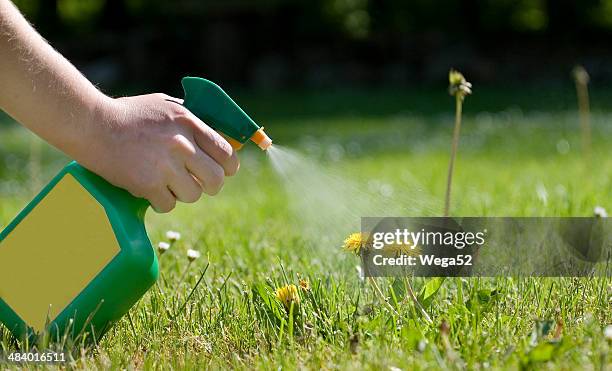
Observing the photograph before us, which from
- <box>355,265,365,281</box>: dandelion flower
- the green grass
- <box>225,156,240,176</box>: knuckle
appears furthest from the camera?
<box>355,265,365,281</box>: dandelion flower

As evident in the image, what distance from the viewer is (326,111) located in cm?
981

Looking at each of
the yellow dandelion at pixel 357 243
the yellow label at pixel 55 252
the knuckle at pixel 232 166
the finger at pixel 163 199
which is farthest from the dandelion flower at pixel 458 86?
the yellow label at pixel 55 252

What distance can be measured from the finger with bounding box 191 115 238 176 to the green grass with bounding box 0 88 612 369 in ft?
0.82

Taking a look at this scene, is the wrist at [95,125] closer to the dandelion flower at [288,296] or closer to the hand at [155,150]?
the hand at [155,150]

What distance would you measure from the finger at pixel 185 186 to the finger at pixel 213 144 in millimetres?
61

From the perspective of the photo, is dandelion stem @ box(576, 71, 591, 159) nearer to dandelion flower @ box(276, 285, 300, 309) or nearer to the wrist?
dandelion flower @ box(276, 285, 300, 309)

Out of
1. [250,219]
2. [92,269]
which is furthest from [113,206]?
[250,219]

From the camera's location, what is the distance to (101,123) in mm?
1530

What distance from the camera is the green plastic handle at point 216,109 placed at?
1651 mm

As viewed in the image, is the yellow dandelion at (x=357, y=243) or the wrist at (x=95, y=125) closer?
the wrist at (x=95, y=125)

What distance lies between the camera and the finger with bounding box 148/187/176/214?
158 centimetres

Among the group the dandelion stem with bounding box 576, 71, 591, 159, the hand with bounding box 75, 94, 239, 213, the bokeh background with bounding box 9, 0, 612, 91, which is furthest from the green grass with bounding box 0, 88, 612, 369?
the bokeh background with bounding box 9, 0, 612, 91

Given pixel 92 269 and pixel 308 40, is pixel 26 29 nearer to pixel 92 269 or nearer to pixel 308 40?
pixel 92 269

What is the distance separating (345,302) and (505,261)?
479mm
